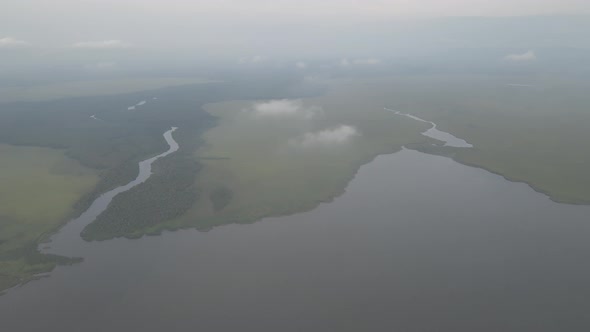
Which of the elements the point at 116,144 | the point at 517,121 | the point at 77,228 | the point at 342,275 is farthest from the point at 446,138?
the point at 77,228

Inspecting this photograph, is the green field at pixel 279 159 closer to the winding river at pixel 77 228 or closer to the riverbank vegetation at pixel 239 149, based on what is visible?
the riverbank vegetation at pixel 239 149

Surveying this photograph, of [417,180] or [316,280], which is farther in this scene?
[417,180]

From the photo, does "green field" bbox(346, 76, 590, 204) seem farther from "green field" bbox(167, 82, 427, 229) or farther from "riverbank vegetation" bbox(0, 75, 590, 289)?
"green field" bbox(167, 82, 427, 229)

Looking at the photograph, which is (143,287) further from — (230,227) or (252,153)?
(252,153)

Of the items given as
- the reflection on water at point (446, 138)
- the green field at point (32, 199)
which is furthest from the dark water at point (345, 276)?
the reflection on water at point (446, 138)

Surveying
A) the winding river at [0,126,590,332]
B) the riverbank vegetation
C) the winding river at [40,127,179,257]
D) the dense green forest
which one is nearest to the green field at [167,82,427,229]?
the riverbank vegetation

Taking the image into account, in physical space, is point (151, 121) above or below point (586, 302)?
above

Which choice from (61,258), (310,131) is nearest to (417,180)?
(310,131)
